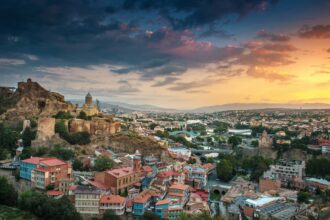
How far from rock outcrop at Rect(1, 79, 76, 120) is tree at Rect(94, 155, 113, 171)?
47.3 ft

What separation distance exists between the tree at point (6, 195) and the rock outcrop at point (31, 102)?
1923 centimetres

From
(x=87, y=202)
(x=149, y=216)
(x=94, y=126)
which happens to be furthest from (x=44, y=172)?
(x=94, y=126)

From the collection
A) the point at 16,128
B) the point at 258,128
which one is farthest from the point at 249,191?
the point at 258,128

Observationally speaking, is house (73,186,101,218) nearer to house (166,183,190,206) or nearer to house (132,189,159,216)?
house (132,189,159,216)

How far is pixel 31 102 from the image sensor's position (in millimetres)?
42000

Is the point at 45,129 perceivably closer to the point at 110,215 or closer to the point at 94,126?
the point at 94,126

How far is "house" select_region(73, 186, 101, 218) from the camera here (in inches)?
846

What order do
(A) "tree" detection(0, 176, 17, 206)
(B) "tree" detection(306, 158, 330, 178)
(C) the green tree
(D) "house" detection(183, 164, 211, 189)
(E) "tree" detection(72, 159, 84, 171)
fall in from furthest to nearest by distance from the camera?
1. (B) "tree" detection(306, 158, 330, 178)
2. (C) the green tree
3. (D) "house" detection(183, 164, 211, 189)
4. (E) "tree" detection(72, 159, 84, 171)
5. (A) "tree" detection(0, 176, 17, 206)

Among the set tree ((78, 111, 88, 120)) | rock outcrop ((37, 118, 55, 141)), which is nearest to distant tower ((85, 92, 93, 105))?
tree ((78, 111, 88, 120))

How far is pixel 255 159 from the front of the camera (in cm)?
3934

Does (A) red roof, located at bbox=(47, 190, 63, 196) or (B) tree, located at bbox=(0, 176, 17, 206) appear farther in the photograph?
(A) red roof, located at bbox=(47, 190, 63, 196)

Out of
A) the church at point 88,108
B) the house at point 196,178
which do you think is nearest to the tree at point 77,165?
the house at point 196,178

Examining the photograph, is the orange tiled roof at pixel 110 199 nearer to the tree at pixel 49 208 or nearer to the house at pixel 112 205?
the house at pixel 112 205

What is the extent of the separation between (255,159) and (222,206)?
589 inches
